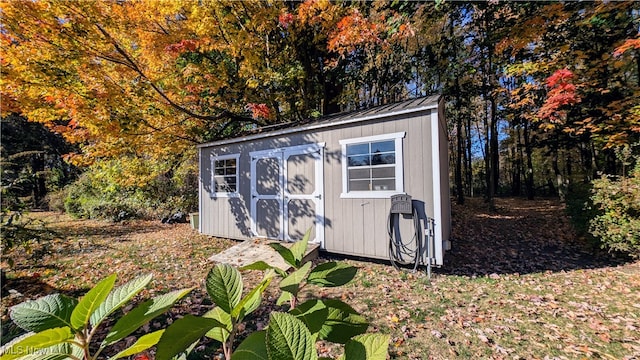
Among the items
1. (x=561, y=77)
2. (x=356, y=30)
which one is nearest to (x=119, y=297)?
(x=356, y=30)

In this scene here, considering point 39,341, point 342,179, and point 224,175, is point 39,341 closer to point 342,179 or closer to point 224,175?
point 342,179

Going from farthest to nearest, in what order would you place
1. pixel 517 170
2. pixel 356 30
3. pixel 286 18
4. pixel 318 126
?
pixel 517 170 → pixel 286 18 → pixel 356 30 → pixel 318 126

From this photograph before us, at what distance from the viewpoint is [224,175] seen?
7168 millimetres

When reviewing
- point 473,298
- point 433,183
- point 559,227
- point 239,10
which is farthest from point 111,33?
point 559,227

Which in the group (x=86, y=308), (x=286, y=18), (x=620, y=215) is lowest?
(x=620, y=215)

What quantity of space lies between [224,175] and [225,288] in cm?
704

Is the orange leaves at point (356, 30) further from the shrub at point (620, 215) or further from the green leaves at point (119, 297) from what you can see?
the green leaves at point (119, 297)

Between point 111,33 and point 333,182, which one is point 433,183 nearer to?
point 333,182

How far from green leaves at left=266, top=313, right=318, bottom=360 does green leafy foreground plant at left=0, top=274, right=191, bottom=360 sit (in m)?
0.22

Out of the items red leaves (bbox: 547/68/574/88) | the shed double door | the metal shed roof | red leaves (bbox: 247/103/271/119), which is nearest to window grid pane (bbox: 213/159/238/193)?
the shed double door

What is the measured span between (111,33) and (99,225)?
22.1 feet

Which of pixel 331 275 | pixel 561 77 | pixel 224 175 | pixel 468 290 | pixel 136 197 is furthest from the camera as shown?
pixel 136 197

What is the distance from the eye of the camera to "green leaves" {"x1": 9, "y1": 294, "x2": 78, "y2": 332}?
1.62 feet

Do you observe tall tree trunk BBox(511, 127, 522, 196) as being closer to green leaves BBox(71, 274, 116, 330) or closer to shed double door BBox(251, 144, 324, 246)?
shed double door BBox(251, 144, 324, 246)
